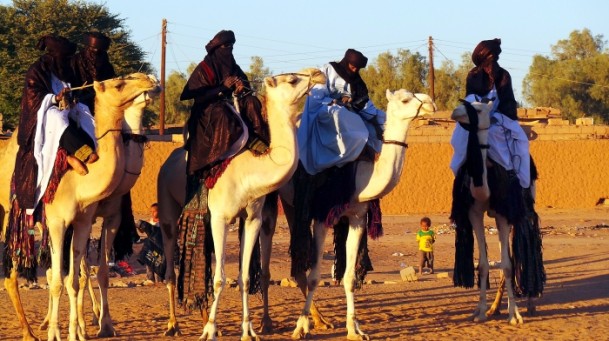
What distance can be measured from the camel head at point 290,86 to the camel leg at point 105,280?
7.84ft

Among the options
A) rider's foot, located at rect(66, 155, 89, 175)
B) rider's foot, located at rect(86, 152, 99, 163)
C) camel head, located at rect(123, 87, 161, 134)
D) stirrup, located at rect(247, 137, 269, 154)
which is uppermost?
camel head, located at rect(123, 87, 161, 134)

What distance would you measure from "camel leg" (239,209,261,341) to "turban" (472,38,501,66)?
12.4 ft

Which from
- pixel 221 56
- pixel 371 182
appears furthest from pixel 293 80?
pixel 371 182

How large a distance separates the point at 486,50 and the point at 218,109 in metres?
3.66

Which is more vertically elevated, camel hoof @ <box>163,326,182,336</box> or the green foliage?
the green foliage

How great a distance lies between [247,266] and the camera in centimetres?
1034

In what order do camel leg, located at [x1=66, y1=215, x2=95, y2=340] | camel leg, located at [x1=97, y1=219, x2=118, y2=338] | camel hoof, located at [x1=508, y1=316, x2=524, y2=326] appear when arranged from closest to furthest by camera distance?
camel leg, located at [x1=66, y1=215, x2=95, y2=340] < camel leg, located at [x1=97, y1=219, x2=118, y2=338] < camel hoof, located at [x1=508, y1=316, x2=524, y2=326]

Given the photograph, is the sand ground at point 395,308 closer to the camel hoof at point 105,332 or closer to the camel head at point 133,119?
the camel hoof at point 105,332

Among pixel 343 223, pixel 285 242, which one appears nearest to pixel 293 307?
pixel 343 223

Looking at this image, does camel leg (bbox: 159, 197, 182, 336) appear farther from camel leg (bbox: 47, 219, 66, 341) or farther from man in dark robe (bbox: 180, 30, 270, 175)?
camel leg (bbox: 47, 219, 66, 341)

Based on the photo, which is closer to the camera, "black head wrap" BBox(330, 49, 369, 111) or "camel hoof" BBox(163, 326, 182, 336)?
"camel hoof" BBox(163, 326, 182, 336)

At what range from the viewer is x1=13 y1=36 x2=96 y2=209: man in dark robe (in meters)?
10.3

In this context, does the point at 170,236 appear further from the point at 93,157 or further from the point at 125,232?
the point at 93,157

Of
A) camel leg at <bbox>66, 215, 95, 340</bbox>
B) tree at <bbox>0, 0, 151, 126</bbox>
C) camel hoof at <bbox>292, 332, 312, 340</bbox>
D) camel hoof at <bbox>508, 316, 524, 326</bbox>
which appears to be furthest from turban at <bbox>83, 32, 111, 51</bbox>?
tree at <bbox>0, 0, 151, 126</bbox>
